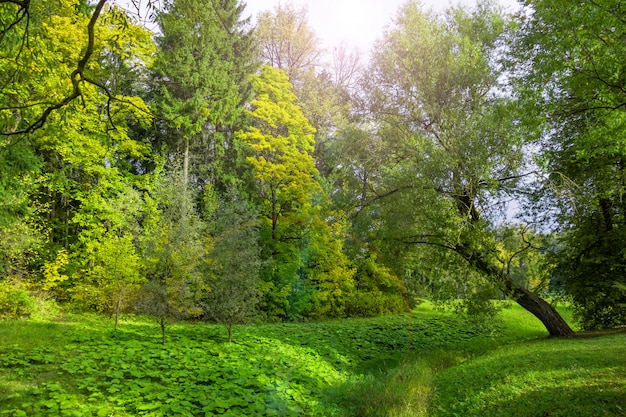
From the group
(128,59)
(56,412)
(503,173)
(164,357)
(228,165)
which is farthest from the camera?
(228,165)

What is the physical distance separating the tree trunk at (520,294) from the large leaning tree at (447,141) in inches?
1.2

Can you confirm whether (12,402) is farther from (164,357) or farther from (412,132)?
(412,132)

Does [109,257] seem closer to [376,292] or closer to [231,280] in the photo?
[231,280]

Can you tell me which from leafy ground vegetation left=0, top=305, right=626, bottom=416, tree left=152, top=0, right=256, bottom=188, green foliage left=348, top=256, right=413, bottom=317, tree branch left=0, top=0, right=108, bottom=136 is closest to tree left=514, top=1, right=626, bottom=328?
leafy ground vegetation left=0, top=305, right=626, bottom=416

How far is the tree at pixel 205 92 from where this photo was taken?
16.5m

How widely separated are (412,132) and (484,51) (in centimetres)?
334

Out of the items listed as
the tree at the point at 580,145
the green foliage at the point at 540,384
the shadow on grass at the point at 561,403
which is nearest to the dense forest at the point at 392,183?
the tree at the point at 580,145

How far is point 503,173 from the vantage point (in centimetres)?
945

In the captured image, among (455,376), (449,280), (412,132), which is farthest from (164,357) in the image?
(412,132)

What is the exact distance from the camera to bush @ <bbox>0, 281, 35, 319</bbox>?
33.1 ft

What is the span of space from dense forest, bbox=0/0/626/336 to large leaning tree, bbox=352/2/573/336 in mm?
57

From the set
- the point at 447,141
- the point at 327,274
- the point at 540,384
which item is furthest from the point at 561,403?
the point at 327,274

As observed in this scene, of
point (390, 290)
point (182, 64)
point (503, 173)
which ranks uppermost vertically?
point (182, 64)

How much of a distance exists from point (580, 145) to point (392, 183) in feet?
15.5
